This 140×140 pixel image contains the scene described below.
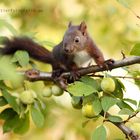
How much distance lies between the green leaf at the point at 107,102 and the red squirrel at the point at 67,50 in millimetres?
343

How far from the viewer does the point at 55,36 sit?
299 cm

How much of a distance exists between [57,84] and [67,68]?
12.4 inches

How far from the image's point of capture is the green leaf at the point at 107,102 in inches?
50.1

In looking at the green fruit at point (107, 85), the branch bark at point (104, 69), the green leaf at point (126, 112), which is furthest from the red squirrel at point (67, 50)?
the green leaf at point (126, 112)

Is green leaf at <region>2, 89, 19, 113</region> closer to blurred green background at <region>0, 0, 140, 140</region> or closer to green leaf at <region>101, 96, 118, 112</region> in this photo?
green leaf at <region>101, 96, 118, 112</region>

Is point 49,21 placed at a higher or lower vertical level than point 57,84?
higher

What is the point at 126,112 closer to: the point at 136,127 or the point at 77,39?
the point at 136,127

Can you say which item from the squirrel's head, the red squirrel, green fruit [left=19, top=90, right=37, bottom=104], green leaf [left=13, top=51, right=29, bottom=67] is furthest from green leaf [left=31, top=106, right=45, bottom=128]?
the squirrel's head

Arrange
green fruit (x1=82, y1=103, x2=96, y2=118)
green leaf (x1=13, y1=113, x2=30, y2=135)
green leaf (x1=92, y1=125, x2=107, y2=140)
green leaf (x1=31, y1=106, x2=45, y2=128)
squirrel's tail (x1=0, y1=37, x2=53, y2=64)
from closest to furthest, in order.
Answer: green leaf (x1=92, y1=125, x2=107, y2=140) < green fruit (x1=82, y1=103, x2=96, y2=118) < green leaf (x1=31, y1=106, x2=45, y2=128) < green leaf (x1=13, y1=113, x2=30, y2=135) < squirrel's tail (x1=0, y1=37, x2=53, y2=64)

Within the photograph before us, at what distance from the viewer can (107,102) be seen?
1293mm

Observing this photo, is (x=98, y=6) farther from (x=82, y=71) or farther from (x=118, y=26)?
(x=82, y=71)

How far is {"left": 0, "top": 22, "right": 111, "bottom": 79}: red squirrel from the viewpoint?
1744 mm

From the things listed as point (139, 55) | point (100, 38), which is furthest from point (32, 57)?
point (100, 38)

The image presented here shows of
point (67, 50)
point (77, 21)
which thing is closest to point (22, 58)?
point (67, 50)
